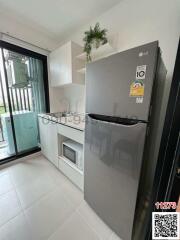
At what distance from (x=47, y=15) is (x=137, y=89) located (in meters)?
1.90

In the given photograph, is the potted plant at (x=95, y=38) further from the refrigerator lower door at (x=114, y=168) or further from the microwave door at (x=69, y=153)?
the microwave door at (x=69, y=153)

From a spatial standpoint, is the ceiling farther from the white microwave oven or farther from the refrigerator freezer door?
the white microwave oven

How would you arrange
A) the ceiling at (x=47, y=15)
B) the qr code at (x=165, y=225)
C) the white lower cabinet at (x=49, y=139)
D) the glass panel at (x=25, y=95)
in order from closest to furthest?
the qr code at (x=165, y=225) → the ceiling at (x=47, y=15) → the white lower cabinet at (x=49, y=139) → the glass panel at (x=25, y=95)

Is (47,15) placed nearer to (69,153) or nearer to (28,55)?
(28,55)

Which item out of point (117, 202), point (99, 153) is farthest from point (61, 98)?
point (117, 202)

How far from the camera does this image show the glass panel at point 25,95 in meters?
1.96

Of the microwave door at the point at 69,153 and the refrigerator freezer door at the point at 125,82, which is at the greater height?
the refrigerator freezer door at the point at 125,82

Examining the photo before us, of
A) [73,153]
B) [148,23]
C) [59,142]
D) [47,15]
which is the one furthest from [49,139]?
[148,23]

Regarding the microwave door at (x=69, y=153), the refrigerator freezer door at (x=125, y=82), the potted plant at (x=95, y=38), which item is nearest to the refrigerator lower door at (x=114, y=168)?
the refrigerator freezer door at (x=125, y=82)

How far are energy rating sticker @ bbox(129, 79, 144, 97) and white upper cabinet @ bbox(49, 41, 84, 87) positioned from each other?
3.96 feet

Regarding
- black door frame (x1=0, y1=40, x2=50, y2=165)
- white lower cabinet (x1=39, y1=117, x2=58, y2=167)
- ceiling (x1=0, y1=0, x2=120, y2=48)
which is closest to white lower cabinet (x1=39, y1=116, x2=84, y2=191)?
white lower cabinet (x1=39, y1=117, x2=58, y2=167)

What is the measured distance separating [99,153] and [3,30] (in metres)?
2.25

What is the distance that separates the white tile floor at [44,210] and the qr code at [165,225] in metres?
0.49

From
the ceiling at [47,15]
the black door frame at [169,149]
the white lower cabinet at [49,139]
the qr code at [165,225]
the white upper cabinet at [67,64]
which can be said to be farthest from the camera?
the white lower cabinet at [49,139]
